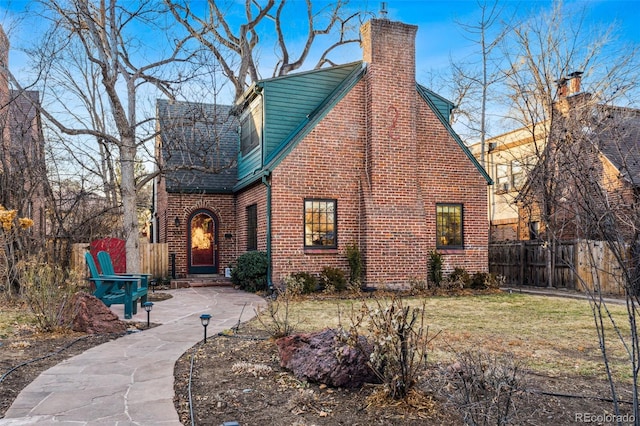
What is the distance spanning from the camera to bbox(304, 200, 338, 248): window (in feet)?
45.4

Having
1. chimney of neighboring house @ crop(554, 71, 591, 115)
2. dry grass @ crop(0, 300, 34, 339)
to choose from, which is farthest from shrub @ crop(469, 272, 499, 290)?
dry grass @ crop(0, 300, 34, 339)

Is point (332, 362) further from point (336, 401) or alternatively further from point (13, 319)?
point (13, 319)

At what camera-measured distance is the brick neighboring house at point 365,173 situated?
13594mm

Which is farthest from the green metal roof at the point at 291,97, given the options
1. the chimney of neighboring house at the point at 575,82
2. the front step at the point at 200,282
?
the chimney of neighboring house at the point at 575,82

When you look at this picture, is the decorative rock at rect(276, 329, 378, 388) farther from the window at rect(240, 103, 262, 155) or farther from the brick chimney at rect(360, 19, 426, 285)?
the window at rect(240, 103, 262, 155)

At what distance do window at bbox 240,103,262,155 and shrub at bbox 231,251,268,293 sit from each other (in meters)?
3.66

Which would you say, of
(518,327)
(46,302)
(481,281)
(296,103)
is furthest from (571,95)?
(46,302)

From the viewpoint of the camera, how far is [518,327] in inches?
331

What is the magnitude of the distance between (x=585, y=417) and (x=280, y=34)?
81.4 ft

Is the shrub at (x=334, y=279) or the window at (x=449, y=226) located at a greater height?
the window at (x=449, y=226)

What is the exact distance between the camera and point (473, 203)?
601 inches

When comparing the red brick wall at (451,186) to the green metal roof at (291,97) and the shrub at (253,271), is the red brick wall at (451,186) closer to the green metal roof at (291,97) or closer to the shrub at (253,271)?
the green metal roof at (291,97)

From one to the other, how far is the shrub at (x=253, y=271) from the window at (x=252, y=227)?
4.61 feet

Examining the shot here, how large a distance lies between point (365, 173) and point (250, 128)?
14.5 ft
